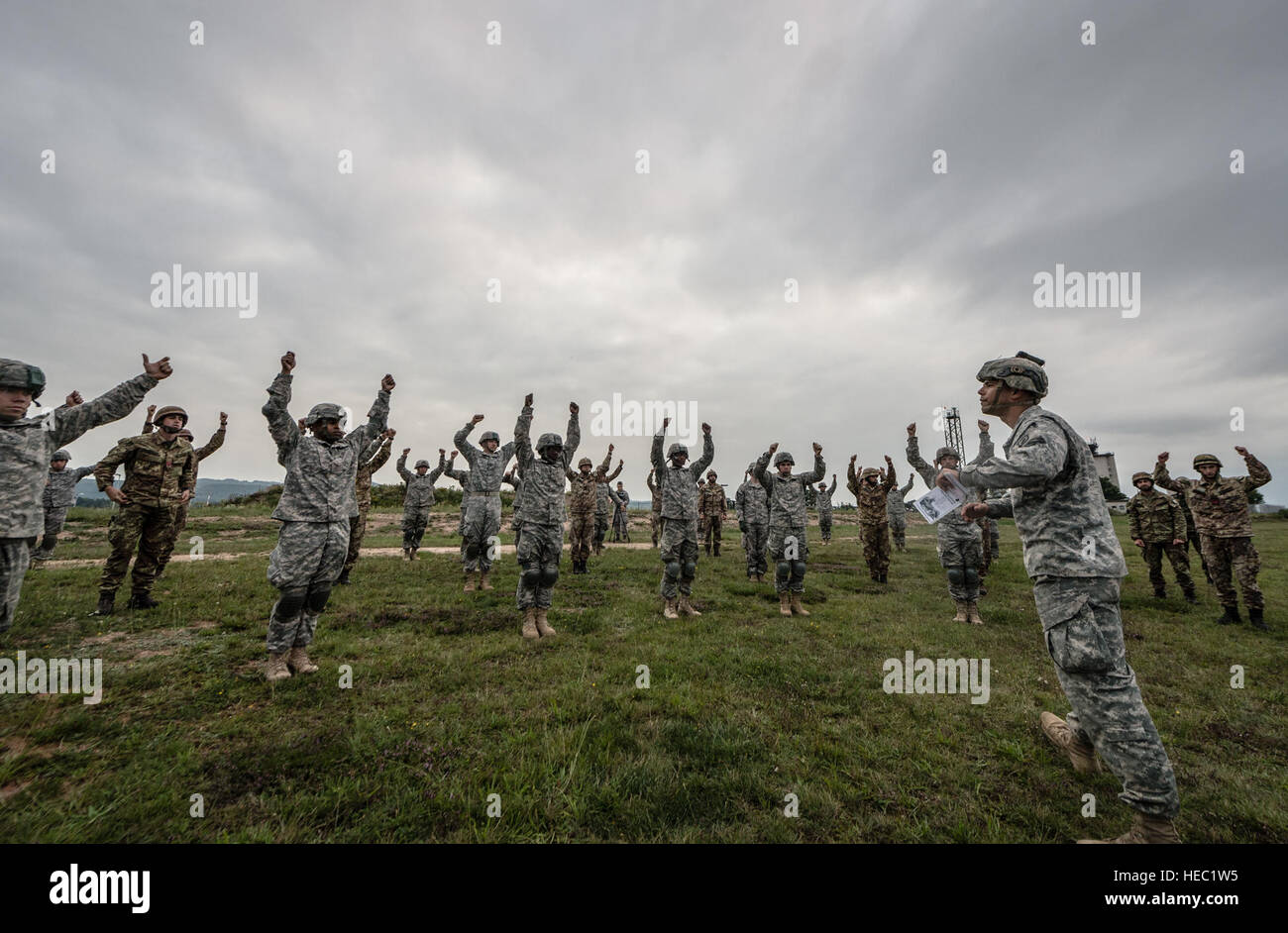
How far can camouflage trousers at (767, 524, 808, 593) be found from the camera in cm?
962

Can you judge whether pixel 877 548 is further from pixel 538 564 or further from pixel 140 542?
pixel 140 542

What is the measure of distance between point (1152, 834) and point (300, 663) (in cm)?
796

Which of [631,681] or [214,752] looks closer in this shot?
[214,752]

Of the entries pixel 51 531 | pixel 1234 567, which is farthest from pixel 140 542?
pixel 1234 567

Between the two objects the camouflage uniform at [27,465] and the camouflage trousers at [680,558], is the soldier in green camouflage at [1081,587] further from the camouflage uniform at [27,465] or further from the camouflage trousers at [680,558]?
Result: the camouflage uniform at [27,465]

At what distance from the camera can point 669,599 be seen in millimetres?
9242

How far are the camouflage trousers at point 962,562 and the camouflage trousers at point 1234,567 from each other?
15.9 ft

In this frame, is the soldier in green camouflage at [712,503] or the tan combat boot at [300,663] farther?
the soldier in green camouflage at [712,503]

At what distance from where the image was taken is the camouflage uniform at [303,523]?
548 centimetres

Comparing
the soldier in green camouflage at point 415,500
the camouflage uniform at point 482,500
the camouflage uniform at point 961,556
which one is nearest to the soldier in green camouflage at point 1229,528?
the camouflage uniform at point 961,556

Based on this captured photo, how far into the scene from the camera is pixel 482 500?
10672 mm
